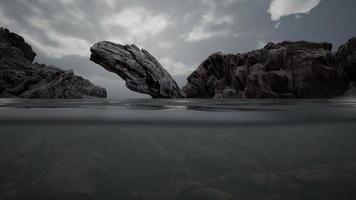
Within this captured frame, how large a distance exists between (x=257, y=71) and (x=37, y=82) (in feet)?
131

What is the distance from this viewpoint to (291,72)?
36.8 meters

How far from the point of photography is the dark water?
3.37 metres

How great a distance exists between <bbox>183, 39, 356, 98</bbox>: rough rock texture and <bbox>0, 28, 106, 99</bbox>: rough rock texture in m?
27.0

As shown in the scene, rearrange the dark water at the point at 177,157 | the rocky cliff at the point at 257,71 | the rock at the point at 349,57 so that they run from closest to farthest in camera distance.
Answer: the dark water at the point at 177,157 < the rocky cliff at the point at 257,71 < the rock at the point at 349,57

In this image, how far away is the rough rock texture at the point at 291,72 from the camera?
113ft

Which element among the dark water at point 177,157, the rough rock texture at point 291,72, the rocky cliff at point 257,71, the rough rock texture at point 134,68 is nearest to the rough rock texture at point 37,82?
the rough rock texture at point 134,68

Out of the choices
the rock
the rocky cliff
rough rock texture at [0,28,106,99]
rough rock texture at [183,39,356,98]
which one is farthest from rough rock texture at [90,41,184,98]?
the rock

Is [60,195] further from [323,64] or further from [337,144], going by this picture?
[323,64]

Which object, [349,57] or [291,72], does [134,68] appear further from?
[349,57]

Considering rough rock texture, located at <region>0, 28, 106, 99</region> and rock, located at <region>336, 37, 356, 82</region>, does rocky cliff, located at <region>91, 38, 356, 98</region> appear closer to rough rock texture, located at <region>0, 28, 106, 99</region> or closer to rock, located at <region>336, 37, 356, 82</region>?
rock, located at <region>336, 37, 356, 82</region>

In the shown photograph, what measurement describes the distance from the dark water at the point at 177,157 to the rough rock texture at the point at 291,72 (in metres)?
32.2

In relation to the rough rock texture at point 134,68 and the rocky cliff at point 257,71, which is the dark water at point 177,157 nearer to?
the rough rock texture at point 134,68

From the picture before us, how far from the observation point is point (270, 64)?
132 ft

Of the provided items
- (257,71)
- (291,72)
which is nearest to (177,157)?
(291,72)
